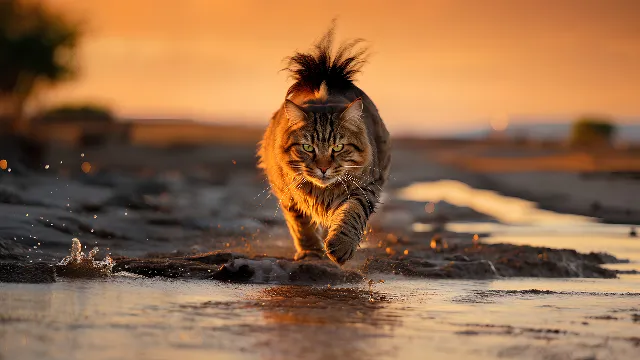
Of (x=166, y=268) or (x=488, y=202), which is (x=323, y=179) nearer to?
(x=166, y=268)

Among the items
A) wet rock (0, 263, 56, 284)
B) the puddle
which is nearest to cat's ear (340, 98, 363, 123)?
wet rock (0, 263, 56, 284)

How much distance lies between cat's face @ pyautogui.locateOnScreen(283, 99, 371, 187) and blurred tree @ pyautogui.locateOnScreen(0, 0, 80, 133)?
41016 millimetres

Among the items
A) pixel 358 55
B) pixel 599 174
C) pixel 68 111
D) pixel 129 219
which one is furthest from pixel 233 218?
pixel 68 111

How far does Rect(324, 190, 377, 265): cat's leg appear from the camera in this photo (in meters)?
7.67

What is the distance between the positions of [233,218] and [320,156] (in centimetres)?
558

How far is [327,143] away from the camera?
827 cm

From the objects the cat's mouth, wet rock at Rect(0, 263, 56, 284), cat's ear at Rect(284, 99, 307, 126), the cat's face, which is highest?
cat's ear at Rect(284, 99, 307, 126)

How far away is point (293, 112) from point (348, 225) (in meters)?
1.12

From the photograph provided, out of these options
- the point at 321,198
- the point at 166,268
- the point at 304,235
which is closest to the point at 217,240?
the point at 304,235

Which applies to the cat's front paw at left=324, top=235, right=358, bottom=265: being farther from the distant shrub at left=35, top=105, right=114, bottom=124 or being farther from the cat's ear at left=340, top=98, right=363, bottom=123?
the distant shrub at left=35, top=105, right=114, bottom=124

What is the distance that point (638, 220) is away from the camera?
52.2ft

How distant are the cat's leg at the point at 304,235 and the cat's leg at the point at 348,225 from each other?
0.87 metres

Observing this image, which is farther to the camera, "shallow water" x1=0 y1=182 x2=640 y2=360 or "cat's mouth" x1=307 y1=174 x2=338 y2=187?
"cat's mouth" x1=307 y1=174 x2=338 y2=187

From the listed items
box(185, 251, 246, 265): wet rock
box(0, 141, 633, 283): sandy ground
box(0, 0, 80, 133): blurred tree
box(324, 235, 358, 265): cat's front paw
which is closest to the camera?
box(324, 235, 358, 265): cat's front paw
